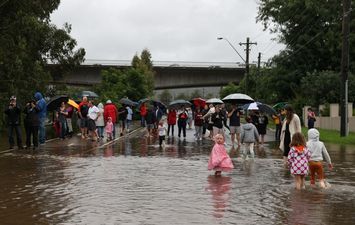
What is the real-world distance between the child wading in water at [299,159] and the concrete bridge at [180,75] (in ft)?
191

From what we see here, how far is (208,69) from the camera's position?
73875mm

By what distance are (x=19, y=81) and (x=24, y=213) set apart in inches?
951

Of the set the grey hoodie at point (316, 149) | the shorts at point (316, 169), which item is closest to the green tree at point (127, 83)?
the grey hoodie at point (316, 149)

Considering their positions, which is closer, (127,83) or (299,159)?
(299,159)

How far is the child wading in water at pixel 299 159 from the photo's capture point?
1134cm

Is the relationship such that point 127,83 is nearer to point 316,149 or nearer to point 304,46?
point 304,46

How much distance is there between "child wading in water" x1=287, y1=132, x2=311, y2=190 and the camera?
446 inches

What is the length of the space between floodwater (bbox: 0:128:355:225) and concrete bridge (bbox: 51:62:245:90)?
175ft

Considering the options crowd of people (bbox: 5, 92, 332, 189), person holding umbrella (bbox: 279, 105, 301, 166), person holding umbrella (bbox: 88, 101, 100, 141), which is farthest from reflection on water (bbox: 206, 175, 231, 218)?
person holding umbrella (bbox: 88, 101, 100, 141)

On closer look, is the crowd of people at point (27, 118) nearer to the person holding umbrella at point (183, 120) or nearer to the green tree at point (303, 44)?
the person holding umbrella at point (183, 120)

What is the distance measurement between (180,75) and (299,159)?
207ft

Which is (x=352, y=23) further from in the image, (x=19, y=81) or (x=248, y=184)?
(x=248, y=184)

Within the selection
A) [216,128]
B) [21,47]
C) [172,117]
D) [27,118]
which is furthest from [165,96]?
[27,118]

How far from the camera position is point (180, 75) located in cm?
7444
